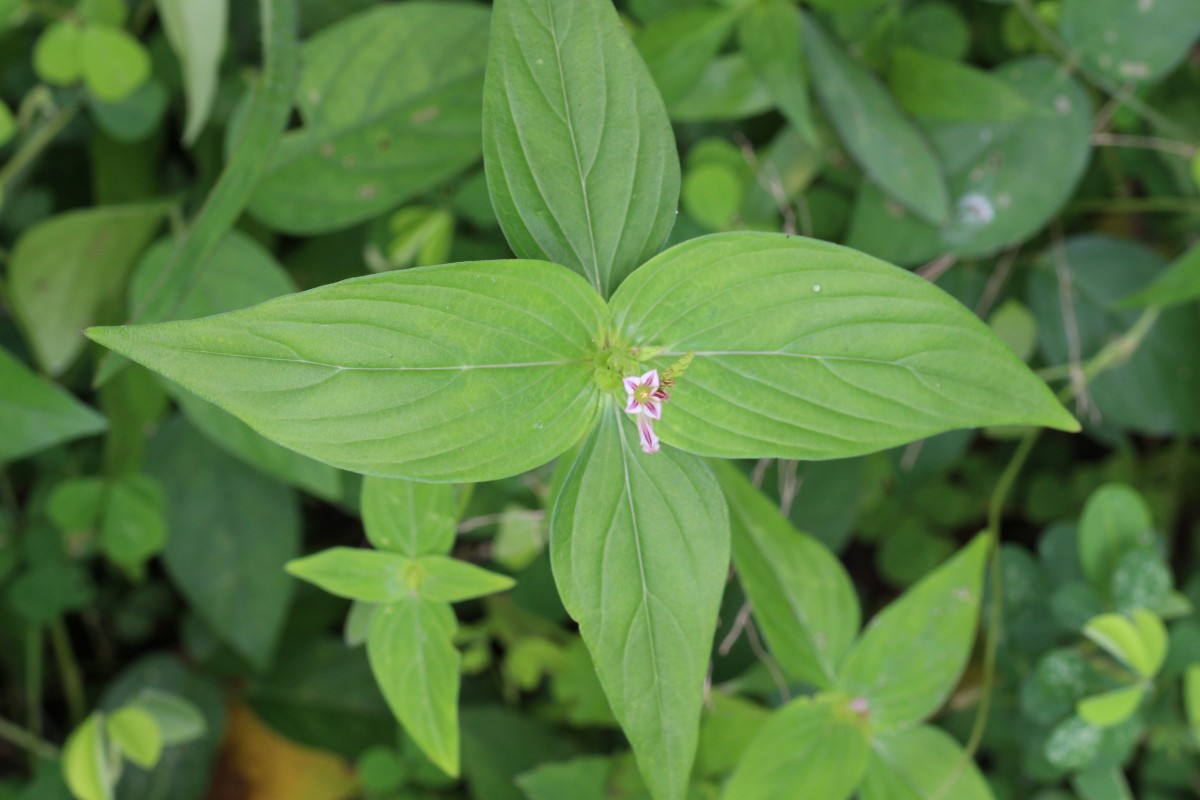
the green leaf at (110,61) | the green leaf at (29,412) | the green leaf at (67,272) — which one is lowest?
the green leaf at (29,412)

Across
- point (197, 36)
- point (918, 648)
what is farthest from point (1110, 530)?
point (197, 36)

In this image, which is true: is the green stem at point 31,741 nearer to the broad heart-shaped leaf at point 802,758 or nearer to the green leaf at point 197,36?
the green leaf at point 197,36

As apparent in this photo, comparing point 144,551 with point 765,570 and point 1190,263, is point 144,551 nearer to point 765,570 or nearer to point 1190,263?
point 765,570

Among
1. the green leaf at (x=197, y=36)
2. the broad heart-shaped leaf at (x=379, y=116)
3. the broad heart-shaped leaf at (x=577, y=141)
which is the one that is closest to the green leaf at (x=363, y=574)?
the broad heart-shaped leaf at (x=577, y=141)

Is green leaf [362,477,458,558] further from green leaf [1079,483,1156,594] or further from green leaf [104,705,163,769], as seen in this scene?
green leaf [1079,483,1156,594]

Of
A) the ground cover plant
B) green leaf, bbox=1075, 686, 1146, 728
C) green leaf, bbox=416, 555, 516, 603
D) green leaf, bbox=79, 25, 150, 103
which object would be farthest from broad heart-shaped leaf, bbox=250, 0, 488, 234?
green leaf, bbox=1075, 686, 1146, 728

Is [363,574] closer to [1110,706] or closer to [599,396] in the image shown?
[599,396]
